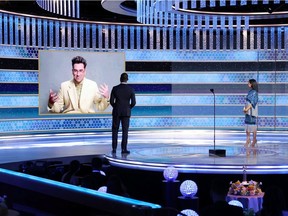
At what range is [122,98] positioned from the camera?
29.6 ft

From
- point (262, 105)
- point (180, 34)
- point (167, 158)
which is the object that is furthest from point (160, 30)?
point (167, 158)

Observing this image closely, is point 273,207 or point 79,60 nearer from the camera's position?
point 273,207

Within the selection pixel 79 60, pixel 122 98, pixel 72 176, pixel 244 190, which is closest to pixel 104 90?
pixel 79 60

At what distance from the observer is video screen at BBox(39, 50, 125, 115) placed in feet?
43.2

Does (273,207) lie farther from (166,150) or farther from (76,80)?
(76,80)

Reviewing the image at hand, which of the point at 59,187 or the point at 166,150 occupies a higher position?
the point at 59,187

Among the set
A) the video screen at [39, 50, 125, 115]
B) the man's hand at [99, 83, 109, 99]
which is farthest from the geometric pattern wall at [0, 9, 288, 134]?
the man's hand at [99, 83, 109, 99]

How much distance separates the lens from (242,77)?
46.5 feet

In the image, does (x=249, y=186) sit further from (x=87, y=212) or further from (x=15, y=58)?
(x=15, y=58)

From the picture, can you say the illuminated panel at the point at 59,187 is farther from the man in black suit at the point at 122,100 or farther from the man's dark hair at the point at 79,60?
the man's dark hair at the point at 79,60

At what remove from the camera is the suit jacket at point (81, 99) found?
1330 cm

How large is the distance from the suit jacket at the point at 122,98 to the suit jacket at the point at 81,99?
4.40 m

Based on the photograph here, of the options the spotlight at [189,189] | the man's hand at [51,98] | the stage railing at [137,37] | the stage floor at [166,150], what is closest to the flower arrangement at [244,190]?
the spotlight at [189,189]

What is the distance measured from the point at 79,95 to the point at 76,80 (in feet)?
1.14
